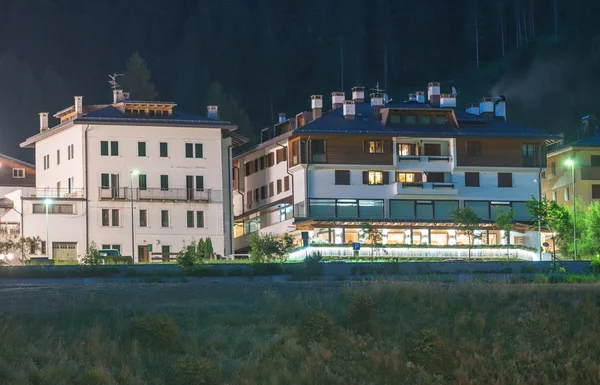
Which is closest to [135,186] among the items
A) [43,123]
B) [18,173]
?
[43,123]

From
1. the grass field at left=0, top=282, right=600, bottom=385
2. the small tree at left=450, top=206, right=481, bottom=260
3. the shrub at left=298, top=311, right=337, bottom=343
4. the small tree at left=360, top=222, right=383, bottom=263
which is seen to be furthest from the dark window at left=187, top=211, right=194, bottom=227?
the shrub at left=298, top=311, right=337, bottom=343

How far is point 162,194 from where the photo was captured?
4151 inches

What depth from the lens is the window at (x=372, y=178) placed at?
356 ft

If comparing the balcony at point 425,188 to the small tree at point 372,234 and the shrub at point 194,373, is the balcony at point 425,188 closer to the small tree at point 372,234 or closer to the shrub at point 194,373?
the small tree at point 372,234

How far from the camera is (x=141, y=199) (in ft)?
344

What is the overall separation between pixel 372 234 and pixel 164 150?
54.3ft

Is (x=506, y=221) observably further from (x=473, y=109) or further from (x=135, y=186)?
(x=135, y=186)

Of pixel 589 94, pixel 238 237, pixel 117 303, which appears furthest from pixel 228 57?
pixel 117 303

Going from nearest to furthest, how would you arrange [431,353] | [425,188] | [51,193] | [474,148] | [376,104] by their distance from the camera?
[431,353] → [51,193] → [425,188] → [474,148] → [376,104]

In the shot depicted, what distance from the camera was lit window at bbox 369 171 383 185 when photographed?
108688 mm

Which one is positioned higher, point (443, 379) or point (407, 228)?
point (407, 228)

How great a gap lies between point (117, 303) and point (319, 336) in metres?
8.58

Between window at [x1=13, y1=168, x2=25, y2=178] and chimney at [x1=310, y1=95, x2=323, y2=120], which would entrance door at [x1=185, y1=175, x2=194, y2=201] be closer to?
chimney at [x1=310, y1=95, x2=323, y2=120]

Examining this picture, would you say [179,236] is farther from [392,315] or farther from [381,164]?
[392,315]
